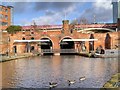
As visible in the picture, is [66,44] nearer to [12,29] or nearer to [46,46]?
[46,46]

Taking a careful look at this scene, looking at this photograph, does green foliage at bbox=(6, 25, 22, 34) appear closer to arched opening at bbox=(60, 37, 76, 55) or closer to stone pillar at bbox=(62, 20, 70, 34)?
stone pillar at bbox=(62, 20, 70, 34)

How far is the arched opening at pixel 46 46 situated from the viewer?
294 feet

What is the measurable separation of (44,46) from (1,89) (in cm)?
6849

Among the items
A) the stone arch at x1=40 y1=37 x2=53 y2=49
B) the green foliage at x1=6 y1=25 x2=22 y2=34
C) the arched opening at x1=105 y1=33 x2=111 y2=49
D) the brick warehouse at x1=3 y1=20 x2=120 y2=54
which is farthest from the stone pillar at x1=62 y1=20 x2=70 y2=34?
the green foliage at x1=6 y1=25 x2=22 y2=34

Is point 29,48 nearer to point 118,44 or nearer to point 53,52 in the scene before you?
point 53,52

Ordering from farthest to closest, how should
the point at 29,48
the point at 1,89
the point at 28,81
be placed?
the point at 29,48
the point at 28,81
the point at 1,89

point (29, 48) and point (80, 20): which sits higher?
point (80, 20)

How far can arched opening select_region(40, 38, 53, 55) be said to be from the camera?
89.6 meters

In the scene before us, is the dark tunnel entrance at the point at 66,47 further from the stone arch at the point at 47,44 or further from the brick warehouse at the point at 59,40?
the stone arch at the point at 47,44

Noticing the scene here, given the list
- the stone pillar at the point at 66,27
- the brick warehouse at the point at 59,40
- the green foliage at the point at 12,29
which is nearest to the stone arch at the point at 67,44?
the brick warehouse at the point at 59,40

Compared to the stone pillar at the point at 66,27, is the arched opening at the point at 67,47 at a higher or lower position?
lower

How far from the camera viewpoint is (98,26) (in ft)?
375

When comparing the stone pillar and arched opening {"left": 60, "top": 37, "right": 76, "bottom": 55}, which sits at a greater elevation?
the stone pillar

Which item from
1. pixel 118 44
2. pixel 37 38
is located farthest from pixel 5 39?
pixel 118 44
